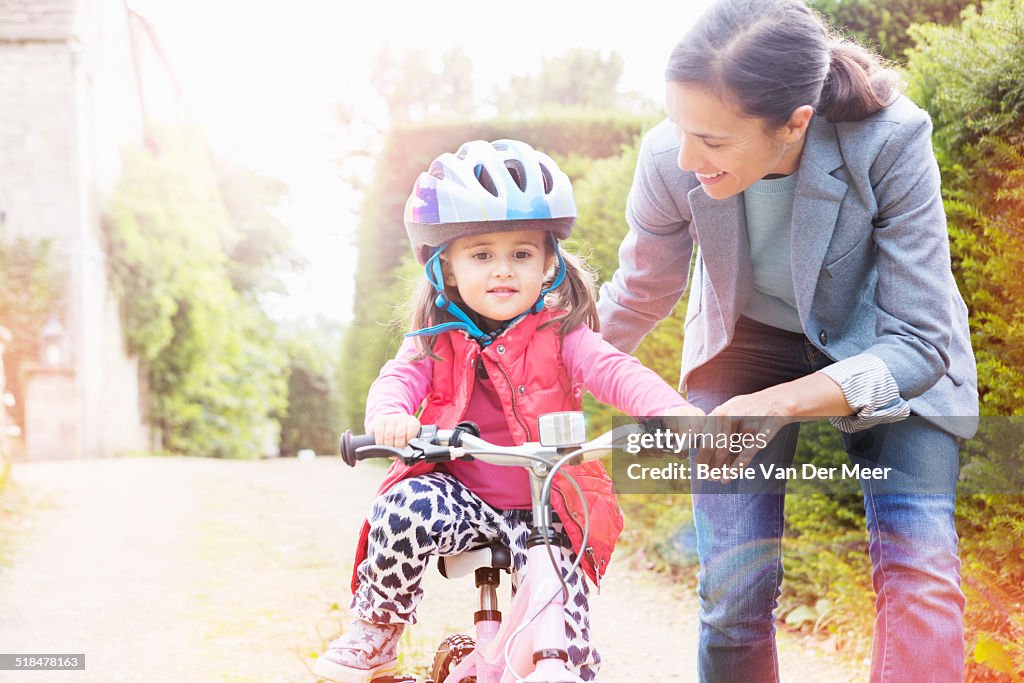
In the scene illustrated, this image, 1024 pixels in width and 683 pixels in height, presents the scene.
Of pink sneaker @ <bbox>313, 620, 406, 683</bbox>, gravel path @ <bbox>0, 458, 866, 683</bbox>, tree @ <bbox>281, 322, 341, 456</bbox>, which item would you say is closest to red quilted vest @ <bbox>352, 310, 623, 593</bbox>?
pink sneaker @ <bbox>313, 620, 406, 683</bbox>

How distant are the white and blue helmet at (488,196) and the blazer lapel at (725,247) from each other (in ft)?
1.00

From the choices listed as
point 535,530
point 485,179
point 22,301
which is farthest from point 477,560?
point 22,301

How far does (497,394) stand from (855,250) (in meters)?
0.90

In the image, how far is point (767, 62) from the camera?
7.11ft

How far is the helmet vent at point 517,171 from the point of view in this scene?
2.57 meters

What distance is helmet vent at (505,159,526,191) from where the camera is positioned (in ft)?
8.43

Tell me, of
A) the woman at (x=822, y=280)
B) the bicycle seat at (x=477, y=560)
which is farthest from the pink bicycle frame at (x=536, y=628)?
the woman at (x=822, y=280)

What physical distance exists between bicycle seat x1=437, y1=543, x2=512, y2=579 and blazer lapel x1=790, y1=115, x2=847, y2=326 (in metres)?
0.90

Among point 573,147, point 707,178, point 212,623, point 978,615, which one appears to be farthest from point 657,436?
point 573,147

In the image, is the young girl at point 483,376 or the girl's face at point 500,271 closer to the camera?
the young girl at point 483,376

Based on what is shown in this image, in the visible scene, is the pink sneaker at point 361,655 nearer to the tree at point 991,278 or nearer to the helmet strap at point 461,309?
the helmet strap at point 461,309

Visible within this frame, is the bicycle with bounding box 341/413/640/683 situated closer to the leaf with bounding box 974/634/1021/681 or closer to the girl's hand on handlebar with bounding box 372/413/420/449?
A: the girl's hand on handlebar with bounding box 372/413/420/449

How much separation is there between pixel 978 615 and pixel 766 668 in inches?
52.8

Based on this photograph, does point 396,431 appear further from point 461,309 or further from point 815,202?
point 815,202
